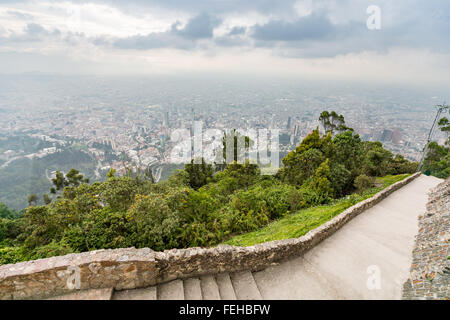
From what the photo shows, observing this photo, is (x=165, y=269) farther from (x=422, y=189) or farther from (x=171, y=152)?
(x=171, y=152)

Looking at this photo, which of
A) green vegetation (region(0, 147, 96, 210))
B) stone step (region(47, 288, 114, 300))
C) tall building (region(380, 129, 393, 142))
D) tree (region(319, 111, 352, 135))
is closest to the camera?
stone step (region(47, 288, 114, 300))

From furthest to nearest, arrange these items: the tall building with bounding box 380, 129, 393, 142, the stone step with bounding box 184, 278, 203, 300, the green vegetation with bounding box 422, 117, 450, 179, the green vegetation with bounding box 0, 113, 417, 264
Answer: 1. the tall building with bounding box 380, 129, 393, 142
2. the green vegetation with bounding box 422, 117, 450, 179
3. the green vegetation with bounding box 0, 113, 417, 264
4. the stone step with bounding box 184, 278, 203, 300

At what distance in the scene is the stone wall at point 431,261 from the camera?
395 cm

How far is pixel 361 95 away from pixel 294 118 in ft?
164

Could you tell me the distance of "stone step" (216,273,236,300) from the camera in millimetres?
4281

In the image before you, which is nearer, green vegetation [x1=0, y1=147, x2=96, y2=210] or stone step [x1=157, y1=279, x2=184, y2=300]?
stone step [x1=157, y1=279, x2=184, y2=300]

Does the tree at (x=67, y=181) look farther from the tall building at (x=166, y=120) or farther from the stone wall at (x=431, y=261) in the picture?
the tall building at (x=166, y=120)

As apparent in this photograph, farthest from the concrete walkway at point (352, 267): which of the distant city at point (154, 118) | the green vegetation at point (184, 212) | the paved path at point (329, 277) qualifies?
the distant city at point (154, 118)

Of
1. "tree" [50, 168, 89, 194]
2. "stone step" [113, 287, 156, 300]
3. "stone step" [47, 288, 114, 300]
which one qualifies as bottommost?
"tree" [50, 168, 89, 194]

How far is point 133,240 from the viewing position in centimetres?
659

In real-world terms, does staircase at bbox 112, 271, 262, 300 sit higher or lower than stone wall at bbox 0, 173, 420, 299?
lower

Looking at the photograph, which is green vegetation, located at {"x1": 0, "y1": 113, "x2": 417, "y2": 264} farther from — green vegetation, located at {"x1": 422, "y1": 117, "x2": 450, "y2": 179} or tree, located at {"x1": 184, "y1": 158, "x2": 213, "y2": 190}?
green vegetation, located at {"x1": 422, "y1": 117, "x2": 450, "y2": 179}

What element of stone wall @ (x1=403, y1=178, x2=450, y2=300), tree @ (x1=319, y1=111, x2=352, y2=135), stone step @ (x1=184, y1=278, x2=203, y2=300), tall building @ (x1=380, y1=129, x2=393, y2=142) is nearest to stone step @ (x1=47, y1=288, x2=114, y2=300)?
stone step @ (x1=184, y1=278, x2=203, y2=300)
